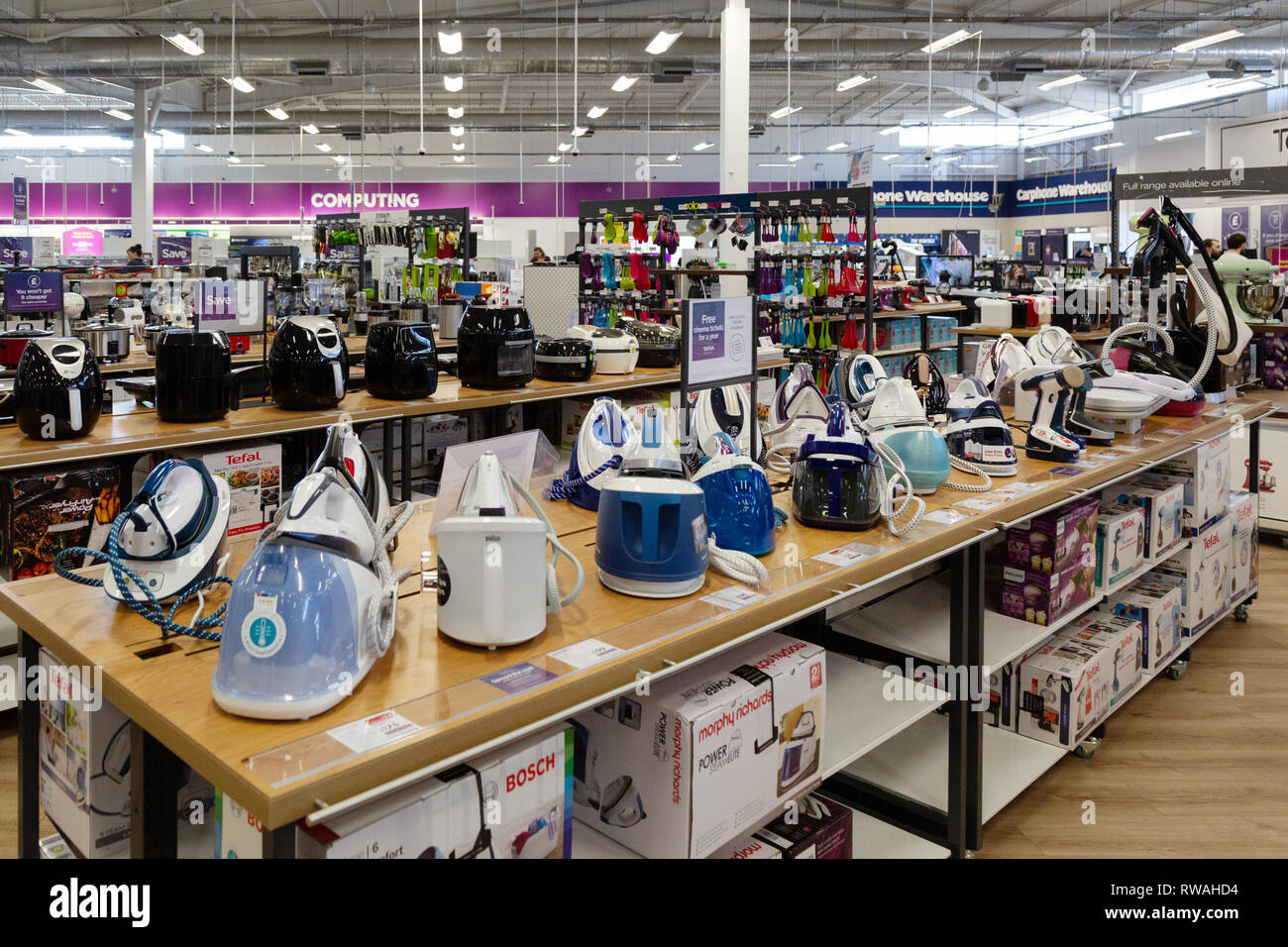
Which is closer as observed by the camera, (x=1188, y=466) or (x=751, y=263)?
(x=1188, y=466)

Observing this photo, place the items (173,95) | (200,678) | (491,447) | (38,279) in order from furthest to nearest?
1. (173,95)
2. (38,279)
3. (491,447)
4. (200,678)

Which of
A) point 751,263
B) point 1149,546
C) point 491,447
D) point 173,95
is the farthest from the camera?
point 173,95

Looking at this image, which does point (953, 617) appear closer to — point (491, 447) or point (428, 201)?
point (491, 447)

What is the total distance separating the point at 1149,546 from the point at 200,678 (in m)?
3.35

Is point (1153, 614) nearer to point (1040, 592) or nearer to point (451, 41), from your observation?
point (1040, 592)

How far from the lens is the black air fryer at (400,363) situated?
4.61 m

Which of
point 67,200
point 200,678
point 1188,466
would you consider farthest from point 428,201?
point 200,678

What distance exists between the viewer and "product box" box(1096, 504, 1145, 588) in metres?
3.41

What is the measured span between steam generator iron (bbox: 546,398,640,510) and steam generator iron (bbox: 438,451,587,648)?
33.0 inches

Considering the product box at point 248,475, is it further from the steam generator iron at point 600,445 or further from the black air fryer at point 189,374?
the steam generator iron at point 600,445

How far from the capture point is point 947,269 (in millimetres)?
14141

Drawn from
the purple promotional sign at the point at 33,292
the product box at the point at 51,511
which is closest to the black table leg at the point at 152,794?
the product box at the point at 51,511

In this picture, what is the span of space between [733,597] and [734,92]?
308 inches

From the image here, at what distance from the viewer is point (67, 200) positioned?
23.9m
